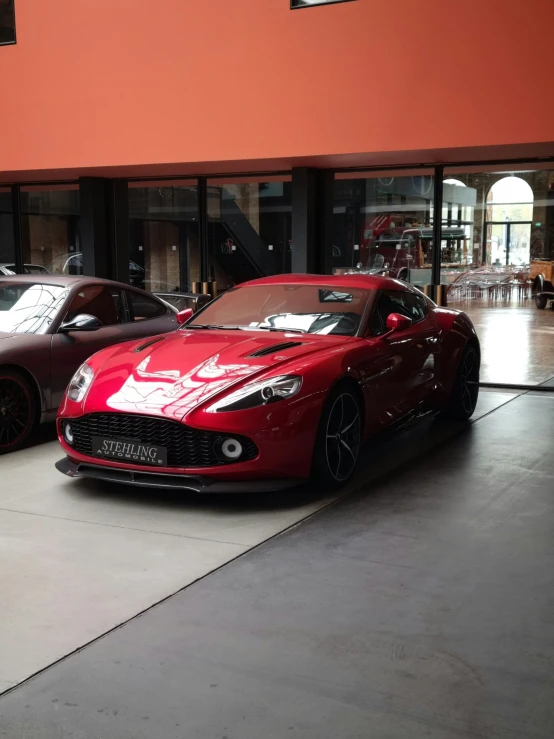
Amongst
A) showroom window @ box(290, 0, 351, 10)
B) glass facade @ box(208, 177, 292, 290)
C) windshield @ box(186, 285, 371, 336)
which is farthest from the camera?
glass facade @ box(208, 177, 292, 290)

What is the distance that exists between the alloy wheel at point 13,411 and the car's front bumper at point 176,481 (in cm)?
136

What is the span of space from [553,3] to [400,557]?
6.63 meters

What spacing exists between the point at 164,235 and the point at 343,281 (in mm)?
6552

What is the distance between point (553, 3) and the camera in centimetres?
873

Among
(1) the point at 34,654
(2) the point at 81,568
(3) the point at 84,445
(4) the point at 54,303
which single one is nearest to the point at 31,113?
(4) the point at 54,303

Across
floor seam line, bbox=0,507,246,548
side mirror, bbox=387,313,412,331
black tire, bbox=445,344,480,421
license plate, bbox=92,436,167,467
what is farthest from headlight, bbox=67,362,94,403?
black tire, bbox=445,344,480,421

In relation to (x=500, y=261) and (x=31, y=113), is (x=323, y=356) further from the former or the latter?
(x=31, y=113)

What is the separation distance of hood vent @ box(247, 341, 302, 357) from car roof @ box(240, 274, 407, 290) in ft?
3.17

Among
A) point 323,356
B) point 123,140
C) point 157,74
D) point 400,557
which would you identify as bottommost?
point 400,557

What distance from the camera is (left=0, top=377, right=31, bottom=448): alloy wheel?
659cm

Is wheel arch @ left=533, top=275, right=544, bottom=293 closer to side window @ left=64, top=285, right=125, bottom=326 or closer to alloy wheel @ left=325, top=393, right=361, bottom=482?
side window @ left=64, top=285, right=125, bottom=326

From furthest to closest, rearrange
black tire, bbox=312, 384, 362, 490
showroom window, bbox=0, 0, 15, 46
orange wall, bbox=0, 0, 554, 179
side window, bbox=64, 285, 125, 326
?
1. showroom window, bbox=0, 0, 15, 46
2. orange wall, bbox=0, 0, 554, 179
3. side window, bbox=64, 285, 125, 326
4. black tire, bbox=312, 384, 362, 490

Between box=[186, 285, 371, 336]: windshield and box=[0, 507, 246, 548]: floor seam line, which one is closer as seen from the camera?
box=[0, 507, 246, 548]: floor seam line

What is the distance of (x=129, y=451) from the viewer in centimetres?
525
